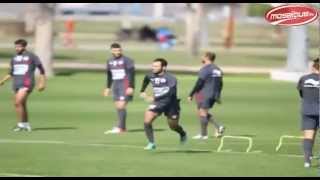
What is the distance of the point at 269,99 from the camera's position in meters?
30.3

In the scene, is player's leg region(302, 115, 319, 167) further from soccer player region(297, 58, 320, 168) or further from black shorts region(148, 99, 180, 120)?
black shorts region(148, 99, 180, 120)

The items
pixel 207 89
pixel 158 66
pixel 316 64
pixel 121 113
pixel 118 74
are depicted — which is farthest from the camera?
pixel 118 74

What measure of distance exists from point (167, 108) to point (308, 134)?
2.97 metres

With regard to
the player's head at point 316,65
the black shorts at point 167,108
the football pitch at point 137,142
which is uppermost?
the player's head at point 316,65

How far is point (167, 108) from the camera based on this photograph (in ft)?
55.4

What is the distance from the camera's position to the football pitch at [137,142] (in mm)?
14500

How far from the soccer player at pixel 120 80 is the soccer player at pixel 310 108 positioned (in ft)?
19.3

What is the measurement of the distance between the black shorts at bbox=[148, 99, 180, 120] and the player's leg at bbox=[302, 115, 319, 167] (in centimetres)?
276

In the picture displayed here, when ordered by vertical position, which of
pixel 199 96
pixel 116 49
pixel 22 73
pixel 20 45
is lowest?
pixel 199 96

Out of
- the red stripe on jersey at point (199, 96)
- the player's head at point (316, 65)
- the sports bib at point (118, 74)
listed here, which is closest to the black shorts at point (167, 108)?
the red stripe on jersey at point (199, 96)

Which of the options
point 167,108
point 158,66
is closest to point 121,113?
point 167,108

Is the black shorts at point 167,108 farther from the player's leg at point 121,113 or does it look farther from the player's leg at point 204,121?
the player's leg at point 121,113

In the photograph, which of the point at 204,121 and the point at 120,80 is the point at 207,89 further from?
the point at 120,80

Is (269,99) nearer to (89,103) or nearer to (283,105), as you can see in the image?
(283,105)
